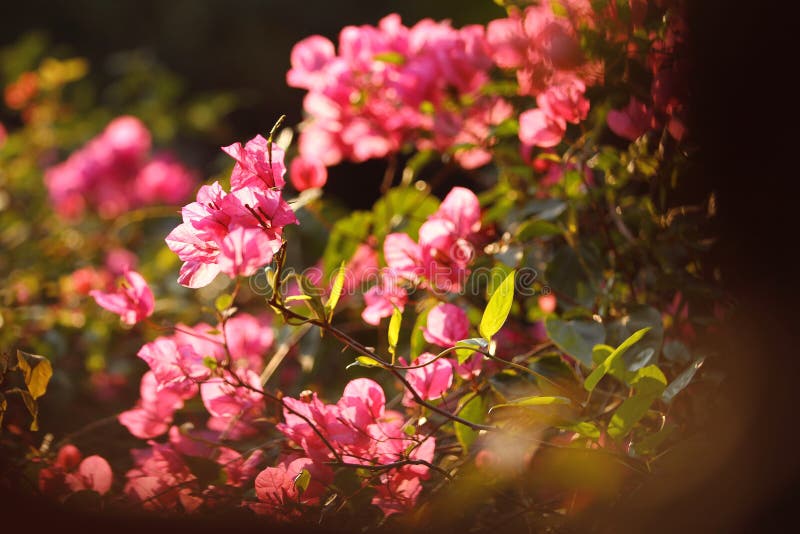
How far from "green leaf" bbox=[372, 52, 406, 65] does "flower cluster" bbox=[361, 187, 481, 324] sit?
19 cm

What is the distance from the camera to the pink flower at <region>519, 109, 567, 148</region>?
552 millimetres

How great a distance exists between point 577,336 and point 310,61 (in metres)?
0.41

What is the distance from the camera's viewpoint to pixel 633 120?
53 centimetres

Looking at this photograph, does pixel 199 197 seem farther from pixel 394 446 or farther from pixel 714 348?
pixel 714 348

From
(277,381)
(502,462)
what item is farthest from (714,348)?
(277,381)

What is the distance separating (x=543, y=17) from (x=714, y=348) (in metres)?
0.29

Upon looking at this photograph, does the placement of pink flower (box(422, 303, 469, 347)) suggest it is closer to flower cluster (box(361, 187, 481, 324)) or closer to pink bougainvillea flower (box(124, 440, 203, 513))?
flower cluster (box(361, 187, 481, 324))

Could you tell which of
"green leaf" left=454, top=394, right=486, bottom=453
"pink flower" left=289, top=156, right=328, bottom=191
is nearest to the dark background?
"green leaf" left=454, top=394, right=486, bottom=453

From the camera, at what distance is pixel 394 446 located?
1.49 feet

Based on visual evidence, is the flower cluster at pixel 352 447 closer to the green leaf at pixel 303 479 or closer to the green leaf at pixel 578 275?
the green leaf at pixel 303 479

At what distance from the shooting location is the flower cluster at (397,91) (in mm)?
682

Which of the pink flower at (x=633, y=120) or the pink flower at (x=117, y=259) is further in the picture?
the pink flower at (x=117, y=259)

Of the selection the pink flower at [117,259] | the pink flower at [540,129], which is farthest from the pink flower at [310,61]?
the pink flower at [117,259]

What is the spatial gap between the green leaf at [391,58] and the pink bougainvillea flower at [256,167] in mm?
266
